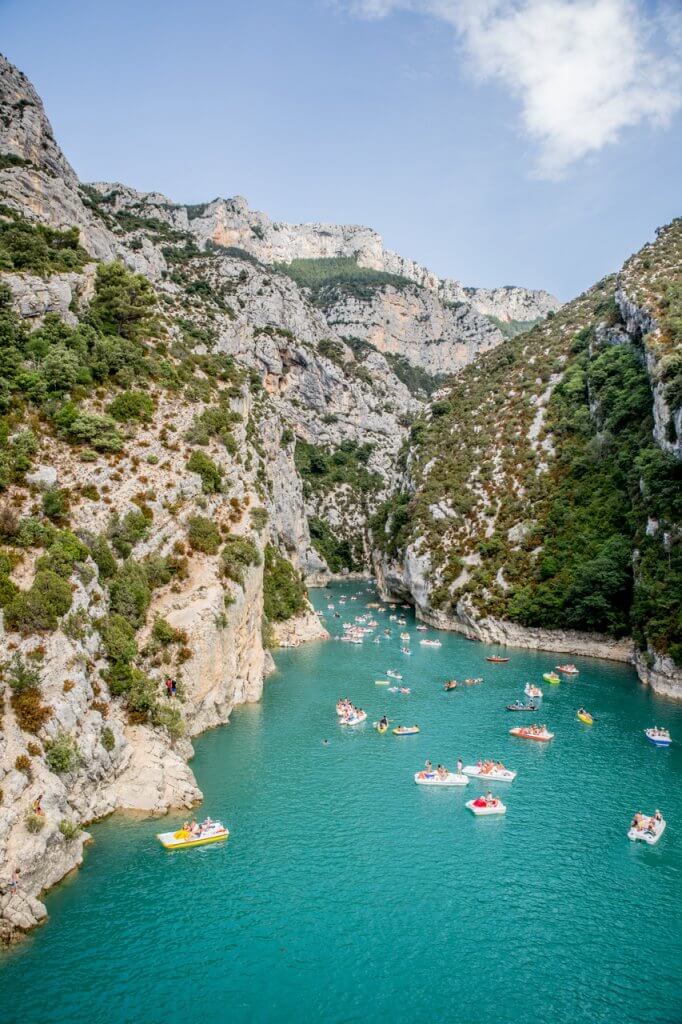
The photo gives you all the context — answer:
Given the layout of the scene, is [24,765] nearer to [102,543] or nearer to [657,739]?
[102,543]

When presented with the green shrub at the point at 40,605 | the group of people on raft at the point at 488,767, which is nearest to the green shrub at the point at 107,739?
the green shrub at the point at 40,605

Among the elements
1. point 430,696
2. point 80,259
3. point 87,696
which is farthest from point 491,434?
point 87,696

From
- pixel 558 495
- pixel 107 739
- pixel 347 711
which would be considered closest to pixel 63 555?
pixel 107 739

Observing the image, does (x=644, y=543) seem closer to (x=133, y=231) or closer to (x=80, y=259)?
(x=80, y=259)

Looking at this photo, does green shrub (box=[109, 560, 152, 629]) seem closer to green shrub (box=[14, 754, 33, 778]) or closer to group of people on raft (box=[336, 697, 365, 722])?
green shrub (box=[14, 754, 33, 778])

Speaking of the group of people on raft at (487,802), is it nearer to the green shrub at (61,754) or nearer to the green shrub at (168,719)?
the green shrub at (168,719)

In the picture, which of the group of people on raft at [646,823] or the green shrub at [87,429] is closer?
the group of people on raft at [646,823]
